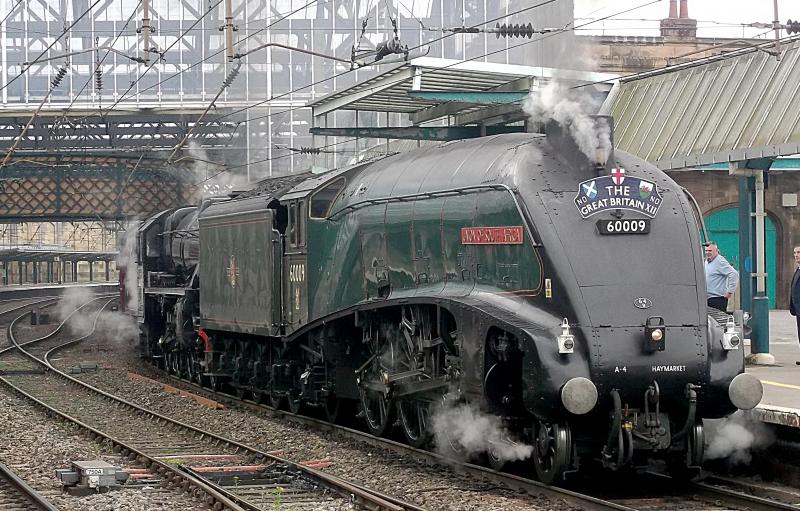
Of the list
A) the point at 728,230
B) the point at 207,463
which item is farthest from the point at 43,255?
the point at 207,463

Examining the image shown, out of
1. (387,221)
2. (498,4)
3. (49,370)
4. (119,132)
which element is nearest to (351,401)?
(387,221)

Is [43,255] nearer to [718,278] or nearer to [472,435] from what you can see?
[718,278]

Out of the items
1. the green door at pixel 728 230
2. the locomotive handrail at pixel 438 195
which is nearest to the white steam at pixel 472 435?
the locomotive handrail at pixel 438 195

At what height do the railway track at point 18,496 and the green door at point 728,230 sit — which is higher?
the green door at point 728,230

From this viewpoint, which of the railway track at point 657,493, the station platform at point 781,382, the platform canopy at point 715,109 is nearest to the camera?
the railway track at point 657,493

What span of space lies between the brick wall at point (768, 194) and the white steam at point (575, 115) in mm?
17807

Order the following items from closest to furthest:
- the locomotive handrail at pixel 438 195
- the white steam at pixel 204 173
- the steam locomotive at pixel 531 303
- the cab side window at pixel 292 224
→ 1. the steam locomotive at pixel 531 303
2. the locomotive handrail at pixel 438 195
3. the cab side window at pixel 292 224
4. the white steam at pixel 204 173

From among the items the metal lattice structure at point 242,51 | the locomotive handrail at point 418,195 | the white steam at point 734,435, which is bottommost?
the white steam at point 734,435

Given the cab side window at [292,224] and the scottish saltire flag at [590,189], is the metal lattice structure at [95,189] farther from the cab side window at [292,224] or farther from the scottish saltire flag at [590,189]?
the scottish saltire flag at [590,189]

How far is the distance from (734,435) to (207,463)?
5226mm

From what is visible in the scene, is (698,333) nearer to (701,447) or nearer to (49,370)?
(701,447)

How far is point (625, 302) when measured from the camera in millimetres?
9695

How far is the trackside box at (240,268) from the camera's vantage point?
15641 mm

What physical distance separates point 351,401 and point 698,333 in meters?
6.56
